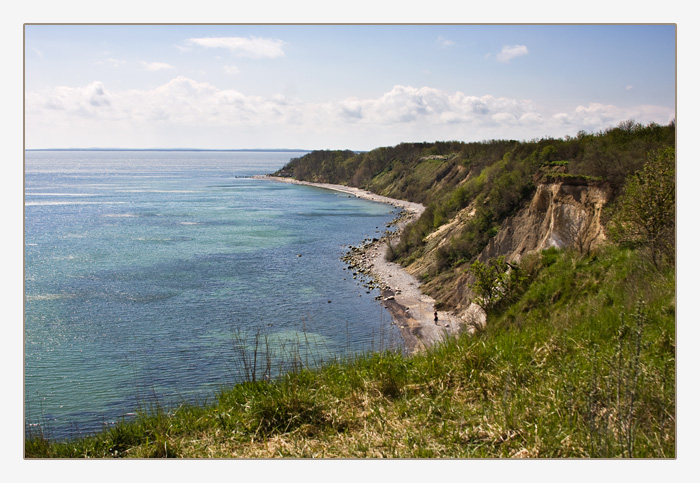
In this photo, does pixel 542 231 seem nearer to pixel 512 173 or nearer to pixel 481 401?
pixel 512 173

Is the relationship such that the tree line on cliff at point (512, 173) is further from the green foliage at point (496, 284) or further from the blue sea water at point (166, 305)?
the blue sea water at point (166, 305)

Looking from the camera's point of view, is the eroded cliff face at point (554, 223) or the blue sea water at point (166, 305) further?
the eroded cliff face at point (554, 223)

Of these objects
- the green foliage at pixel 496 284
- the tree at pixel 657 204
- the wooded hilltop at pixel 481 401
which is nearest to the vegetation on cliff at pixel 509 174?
the tree at pixel 657 204

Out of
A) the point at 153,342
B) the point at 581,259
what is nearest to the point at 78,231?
the point at 153,342

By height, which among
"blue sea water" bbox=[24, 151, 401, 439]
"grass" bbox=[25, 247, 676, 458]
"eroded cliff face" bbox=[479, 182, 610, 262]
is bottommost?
"blue sea water" bbox=[24, 151, 401, 439]

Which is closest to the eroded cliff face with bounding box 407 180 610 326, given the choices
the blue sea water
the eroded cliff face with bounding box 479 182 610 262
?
the eroded cliff face with bounding box 479 182 610 262

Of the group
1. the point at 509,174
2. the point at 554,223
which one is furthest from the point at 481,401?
the point at 509,174

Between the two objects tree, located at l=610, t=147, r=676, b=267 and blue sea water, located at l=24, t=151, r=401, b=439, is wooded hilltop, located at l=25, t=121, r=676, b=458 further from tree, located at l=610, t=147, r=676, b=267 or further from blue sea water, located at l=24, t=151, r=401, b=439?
blue sea water, located at l=24, t=151, r=401, b=439
